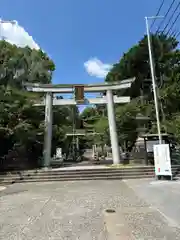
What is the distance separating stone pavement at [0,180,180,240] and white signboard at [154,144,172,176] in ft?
10.2

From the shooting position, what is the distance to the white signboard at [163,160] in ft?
34.5

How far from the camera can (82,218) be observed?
5152mm

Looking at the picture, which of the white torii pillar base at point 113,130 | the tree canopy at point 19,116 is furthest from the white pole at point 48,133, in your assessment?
the white torii pillar base at point 113,130

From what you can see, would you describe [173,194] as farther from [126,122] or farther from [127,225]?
[126,122]

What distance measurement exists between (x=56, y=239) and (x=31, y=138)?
38.4 feet

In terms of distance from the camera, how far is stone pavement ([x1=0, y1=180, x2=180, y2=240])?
4121 mm

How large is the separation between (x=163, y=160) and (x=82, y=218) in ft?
21.8

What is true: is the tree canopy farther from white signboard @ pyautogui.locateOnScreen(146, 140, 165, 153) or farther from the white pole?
white signboard @ pyautogui.locateOnScreen(146, 140, 165, 153)

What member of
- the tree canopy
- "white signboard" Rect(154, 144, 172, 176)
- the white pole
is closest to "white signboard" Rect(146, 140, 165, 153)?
"white signboard" Rect(154, 144, 172, 176)

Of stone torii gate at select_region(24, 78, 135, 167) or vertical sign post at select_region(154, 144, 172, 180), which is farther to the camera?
stone torii gate at select_region(24, 78, 135, 167)

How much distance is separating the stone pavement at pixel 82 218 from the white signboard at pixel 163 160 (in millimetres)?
3117

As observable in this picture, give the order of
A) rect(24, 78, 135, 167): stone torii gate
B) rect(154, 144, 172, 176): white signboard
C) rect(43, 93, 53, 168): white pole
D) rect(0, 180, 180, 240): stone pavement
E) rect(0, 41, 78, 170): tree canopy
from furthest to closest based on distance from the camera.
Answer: rect(24, 78, 135, 167): stone torii gate
rect(43, 93, 53, 168): white pole
rect(0, 41, 78, 170): tree canopy
rect(154, 144, 172, 176): white signboard
rect(0, 180, 180, 240): stone pavement

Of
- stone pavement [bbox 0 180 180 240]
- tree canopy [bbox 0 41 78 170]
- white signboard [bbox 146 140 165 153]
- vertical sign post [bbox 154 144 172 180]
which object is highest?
tree canopy [bbox 0 41 78 170]

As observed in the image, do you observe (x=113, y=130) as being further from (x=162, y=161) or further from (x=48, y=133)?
(x=162, y=161)
